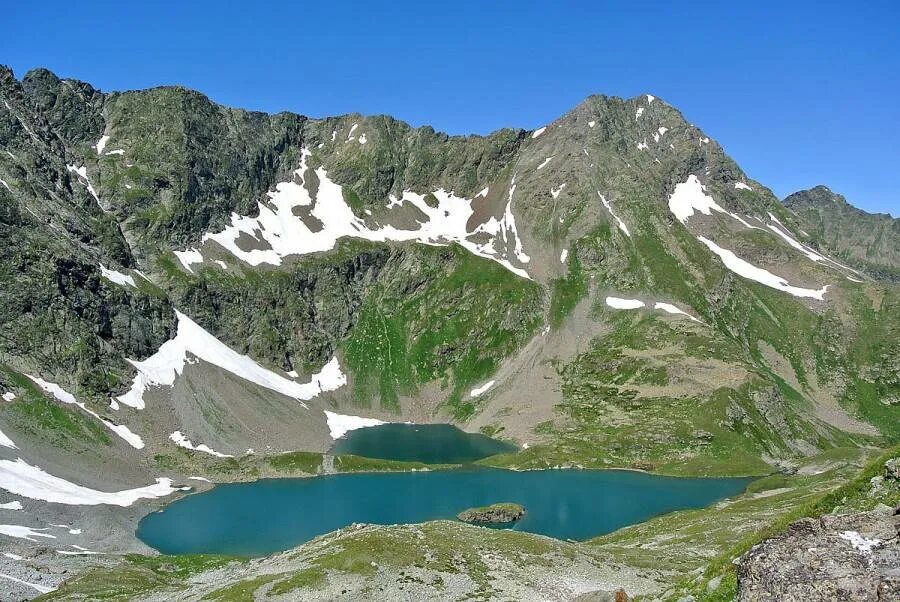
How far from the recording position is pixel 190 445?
14275 cm

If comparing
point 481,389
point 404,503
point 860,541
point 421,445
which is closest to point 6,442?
point 404,503

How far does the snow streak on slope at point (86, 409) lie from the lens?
5290 inches

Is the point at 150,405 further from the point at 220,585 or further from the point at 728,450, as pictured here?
the point at 728,450

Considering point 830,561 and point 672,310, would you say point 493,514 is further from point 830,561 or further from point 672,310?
point 672,310

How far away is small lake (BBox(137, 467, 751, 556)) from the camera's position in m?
96.6

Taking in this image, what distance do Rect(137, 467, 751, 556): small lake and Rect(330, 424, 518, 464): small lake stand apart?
14.3m

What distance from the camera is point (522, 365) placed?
198 meters

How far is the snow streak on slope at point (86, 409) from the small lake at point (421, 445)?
4502 cm

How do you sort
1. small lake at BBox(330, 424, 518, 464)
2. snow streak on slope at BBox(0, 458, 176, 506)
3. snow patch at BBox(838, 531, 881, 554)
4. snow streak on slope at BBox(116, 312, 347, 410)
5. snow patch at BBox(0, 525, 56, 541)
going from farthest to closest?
small lake at BBox(330, 424, 518, 464), snow streak on slope at BBox(116, 312, 347, 410), snow streak on slope at BBox(0, 458, 176, 506), snow patch at BBox(0, 525, 56, 541), snow patch at BBox(838, 531, 881, 554)

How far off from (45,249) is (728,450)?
557 ft

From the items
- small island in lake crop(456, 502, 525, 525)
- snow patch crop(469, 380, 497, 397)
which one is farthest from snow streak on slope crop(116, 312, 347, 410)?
small island in lake crop(456, 502, 525, 525)

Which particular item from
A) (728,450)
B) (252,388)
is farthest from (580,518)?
(252,388)

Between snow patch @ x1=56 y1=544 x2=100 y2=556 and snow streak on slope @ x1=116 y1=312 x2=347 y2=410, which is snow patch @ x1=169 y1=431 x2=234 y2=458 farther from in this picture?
snow patch @ x1=56 y1=544 x2=100 y2=556

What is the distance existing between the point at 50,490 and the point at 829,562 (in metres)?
118
